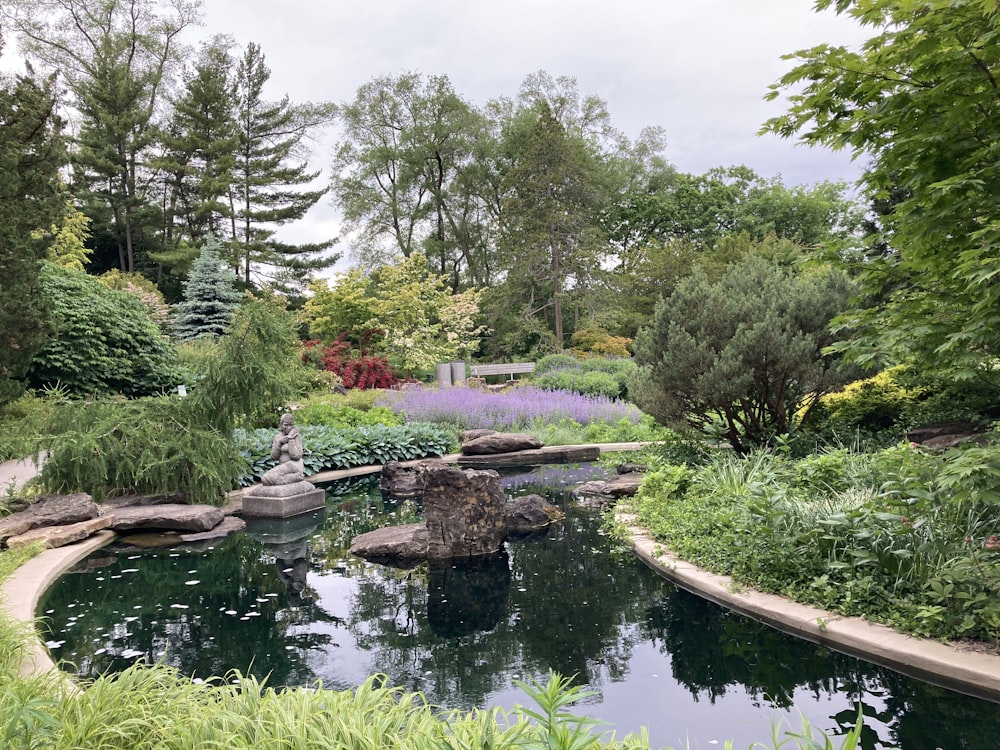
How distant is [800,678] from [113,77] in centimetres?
2962

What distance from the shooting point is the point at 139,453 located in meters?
7.00

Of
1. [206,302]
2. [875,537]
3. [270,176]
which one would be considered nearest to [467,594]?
[875,537]

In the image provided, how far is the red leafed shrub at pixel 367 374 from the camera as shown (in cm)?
1648

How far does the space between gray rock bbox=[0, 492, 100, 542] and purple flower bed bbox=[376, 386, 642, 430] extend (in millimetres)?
6492

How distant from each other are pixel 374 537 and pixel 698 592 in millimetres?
2846

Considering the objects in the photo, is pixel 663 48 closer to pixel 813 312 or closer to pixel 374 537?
pixel 813 312

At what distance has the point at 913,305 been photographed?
3.49 metres

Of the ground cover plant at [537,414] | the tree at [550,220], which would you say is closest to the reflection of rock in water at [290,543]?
the ground cover plant at [537,414]

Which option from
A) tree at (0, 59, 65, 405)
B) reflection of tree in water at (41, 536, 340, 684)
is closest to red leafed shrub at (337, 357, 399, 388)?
tree at (0, 59, 65, 405)

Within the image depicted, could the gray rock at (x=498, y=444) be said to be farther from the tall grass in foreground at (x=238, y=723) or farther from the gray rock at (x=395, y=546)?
the tall grass in foreground at (x=238, y=723)

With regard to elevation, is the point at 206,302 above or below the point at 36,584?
above

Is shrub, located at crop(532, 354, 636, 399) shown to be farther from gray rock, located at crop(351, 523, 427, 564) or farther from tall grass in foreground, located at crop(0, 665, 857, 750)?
tall grass in foreground, located at crop(0, 665, 857, 750)

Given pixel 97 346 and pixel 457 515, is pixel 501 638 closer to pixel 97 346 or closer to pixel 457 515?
pixel 457 515

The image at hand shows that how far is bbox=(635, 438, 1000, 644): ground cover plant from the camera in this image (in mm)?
3223
